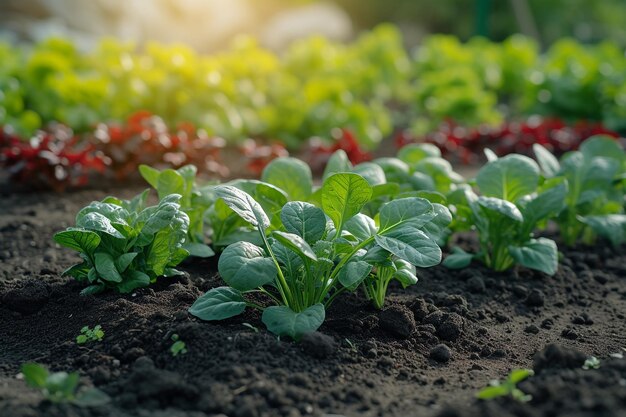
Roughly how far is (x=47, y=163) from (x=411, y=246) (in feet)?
9.63

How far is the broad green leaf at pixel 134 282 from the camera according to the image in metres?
3.05

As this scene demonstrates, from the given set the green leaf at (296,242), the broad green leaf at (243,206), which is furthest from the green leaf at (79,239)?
the green leaf at (296,242)

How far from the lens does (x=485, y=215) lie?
3.53 metres

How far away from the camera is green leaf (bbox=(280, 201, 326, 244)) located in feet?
9.07

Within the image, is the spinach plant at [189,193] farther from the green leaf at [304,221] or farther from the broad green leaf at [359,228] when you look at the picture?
the broad green leaf at [359,228]

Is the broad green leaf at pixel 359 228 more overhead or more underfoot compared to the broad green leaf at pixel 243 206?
more underfoot

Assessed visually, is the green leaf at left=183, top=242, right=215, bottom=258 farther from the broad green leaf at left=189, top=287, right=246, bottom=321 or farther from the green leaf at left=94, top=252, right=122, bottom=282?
the broad green leaf at left=189, top=287, right=246, bottom=321

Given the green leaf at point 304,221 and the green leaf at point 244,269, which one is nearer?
the green leaf at point 244,269

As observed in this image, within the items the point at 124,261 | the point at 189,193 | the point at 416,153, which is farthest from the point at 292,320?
the point at 416,153

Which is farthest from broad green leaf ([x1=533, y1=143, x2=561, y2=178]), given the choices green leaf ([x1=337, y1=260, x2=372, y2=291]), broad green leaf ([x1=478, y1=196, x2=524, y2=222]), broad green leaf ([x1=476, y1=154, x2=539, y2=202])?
green leaf ([x1=337, y1=260, x2=372, y2=291])

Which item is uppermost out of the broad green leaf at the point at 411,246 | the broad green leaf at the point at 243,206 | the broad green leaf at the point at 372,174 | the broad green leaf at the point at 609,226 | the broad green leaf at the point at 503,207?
the broad green leaf at the point at 243,206

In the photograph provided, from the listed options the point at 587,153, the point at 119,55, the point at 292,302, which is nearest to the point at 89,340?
the point at 292,302

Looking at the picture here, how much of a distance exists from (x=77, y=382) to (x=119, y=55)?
14.1 feet

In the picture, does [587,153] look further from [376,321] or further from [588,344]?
[376,321]
